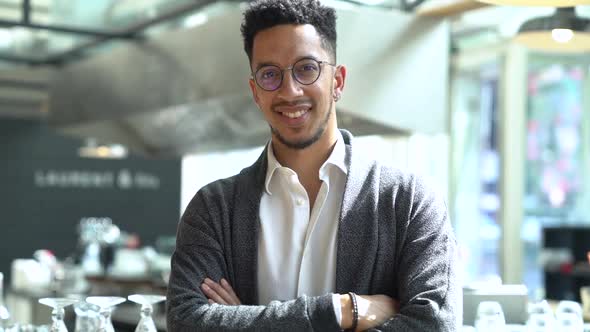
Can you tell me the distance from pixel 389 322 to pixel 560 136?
663 cm

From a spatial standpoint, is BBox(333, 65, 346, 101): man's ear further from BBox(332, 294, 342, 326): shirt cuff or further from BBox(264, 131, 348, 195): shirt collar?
BBox(332, 294, 342, 326): shirt cuff

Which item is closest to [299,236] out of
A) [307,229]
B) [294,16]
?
[307,229]

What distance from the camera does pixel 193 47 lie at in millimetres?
4945

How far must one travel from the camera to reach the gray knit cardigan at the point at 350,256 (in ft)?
6.33

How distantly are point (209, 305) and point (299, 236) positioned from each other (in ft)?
0.78

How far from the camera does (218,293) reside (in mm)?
2053

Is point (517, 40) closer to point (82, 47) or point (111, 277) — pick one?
point (82, 47)

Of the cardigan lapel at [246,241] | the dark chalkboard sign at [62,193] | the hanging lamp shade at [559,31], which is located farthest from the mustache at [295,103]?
the dark chalkboard sign at [62,193]

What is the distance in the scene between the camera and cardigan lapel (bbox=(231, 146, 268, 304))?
81.6 inches

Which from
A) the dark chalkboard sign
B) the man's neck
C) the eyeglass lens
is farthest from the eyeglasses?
the dark chalkboard sign

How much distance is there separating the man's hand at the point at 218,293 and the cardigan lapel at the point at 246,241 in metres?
0.03

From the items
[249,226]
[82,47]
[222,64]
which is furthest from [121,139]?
[249,226]

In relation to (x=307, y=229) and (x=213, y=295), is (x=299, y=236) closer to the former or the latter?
(x=307, y=229)

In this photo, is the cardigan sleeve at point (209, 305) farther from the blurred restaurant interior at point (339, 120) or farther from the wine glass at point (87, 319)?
the blurred restaurant interior at point (339, 120)
